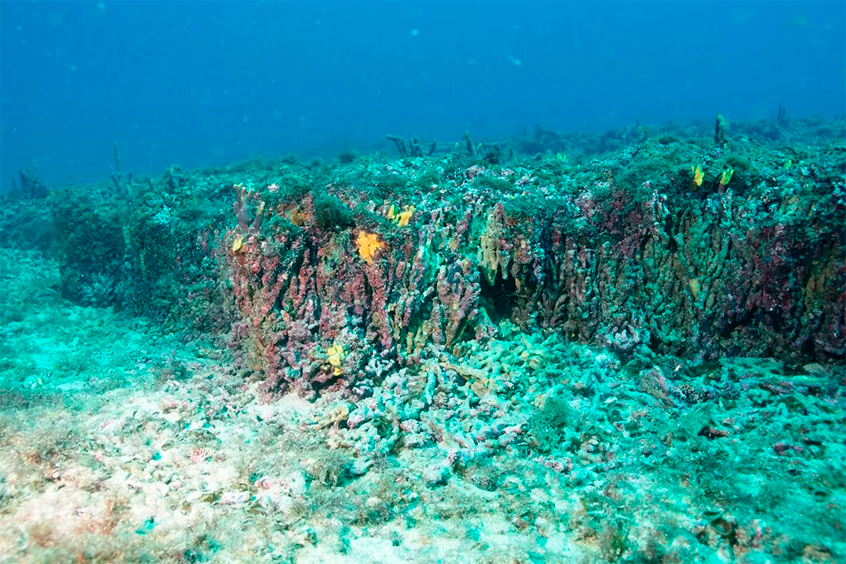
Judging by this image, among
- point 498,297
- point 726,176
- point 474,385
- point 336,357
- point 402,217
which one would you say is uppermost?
point 726,176

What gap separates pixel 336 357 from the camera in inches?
195

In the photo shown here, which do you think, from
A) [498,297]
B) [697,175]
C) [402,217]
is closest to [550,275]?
[498,297]

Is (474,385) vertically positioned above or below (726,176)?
below

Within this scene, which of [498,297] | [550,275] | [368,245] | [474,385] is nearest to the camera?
[474,385]

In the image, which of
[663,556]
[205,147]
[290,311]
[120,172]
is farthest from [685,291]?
[205,147]

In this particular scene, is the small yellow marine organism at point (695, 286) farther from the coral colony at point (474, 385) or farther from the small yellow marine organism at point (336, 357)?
the small yellow marine organism at point (336, 357)

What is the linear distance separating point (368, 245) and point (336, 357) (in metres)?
1.30

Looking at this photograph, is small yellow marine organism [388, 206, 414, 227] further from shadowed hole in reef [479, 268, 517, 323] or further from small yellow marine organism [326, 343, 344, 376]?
small yellow marine organism [326, 343, 344, 376]

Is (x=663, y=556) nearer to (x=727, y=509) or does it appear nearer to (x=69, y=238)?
(x=727, y=509)

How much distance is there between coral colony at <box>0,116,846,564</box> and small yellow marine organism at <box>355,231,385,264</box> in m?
0.03

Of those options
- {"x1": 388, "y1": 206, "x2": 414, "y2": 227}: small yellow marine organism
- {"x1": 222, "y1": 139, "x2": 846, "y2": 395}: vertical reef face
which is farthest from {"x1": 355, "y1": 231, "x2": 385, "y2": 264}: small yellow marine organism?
{"x1": 388, "y1": 206, "x2": 414, "y2": 227}: small yellow marine organism

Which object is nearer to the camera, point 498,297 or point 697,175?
point 697,175

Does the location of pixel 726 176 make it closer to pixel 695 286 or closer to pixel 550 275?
pixel 695 286

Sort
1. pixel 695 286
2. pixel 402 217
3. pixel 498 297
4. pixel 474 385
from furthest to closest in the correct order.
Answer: pixel 498 297, pixel 402 217, pixel 695 286, pixel 474 385
